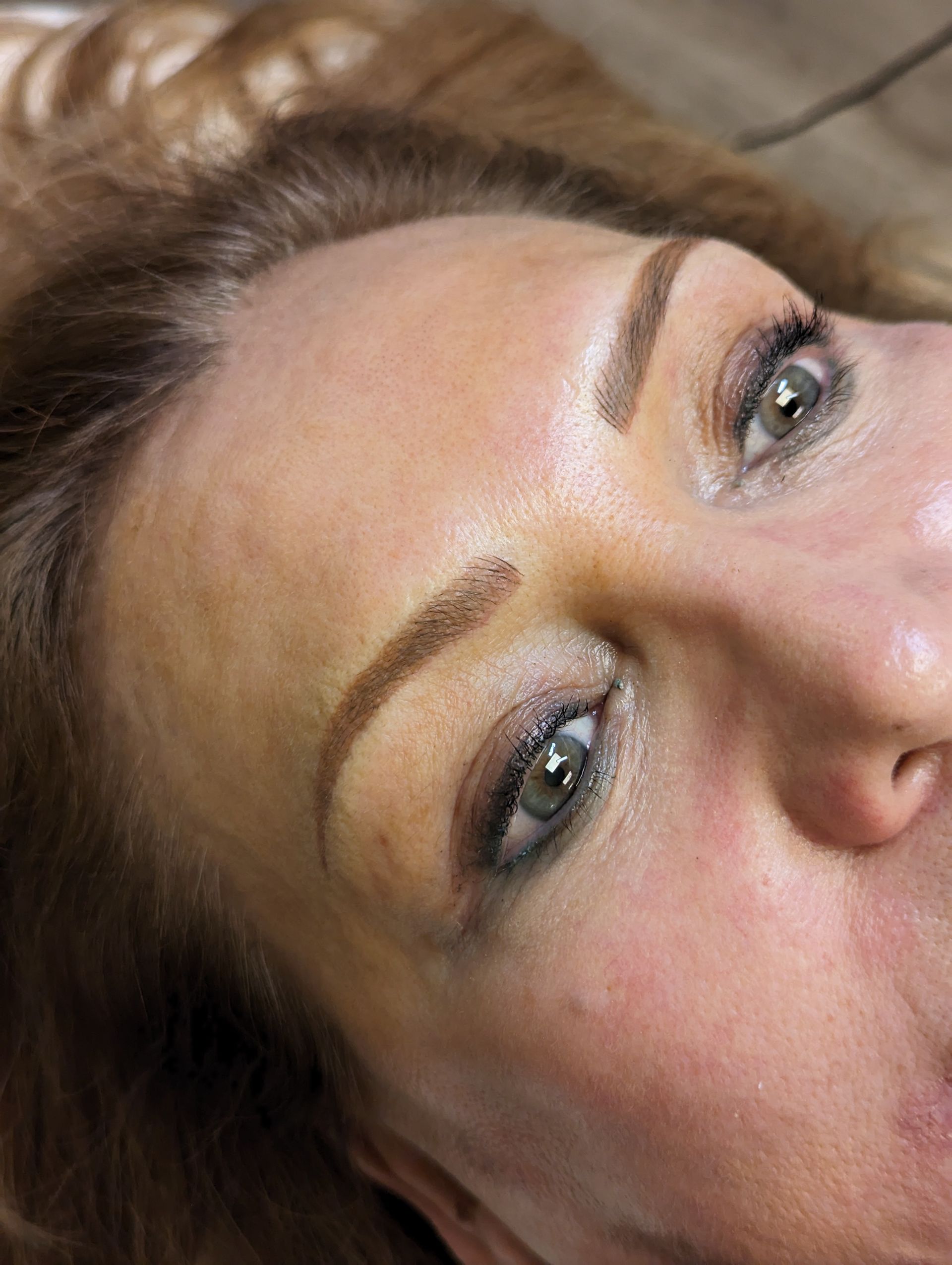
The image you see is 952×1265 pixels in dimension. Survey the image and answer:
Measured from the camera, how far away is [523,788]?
2.82 ft

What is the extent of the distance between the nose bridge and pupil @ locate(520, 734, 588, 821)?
14 cm

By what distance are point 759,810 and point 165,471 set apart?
2.00ft

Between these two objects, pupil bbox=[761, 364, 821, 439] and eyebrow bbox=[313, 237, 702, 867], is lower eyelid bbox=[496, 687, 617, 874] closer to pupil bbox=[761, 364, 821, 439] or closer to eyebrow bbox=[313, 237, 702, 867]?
eyebrow bbox=[313, 237, 702, 867]

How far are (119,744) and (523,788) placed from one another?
41 cm

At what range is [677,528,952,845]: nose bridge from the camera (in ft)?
2.45

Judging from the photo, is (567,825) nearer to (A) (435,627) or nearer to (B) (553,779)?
(B) (553,779)

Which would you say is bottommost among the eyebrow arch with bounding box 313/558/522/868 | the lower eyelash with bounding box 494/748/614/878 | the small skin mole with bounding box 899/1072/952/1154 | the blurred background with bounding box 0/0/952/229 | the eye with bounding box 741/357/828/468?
the small skin mole with bounding box 899/1072/952/1154

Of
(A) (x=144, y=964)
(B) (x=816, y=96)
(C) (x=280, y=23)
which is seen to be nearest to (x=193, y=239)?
(C) (x=280, y=23)

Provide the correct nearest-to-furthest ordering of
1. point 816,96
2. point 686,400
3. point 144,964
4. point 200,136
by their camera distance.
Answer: point 686,400
point 144,964
point 200,136
point 816,96

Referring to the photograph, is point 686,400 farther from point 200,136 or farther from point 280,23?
point 280,23

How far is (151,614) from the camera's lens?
0.94 metres

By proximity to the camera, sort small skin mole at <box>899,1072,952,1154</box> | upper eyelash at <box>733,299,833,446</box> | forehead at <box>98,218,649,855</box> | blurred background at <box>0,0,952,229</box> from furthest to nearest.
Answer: blurred background at <box>0,0,952,229</box> → upper eyelash at <box>733,299,833,446</box> → forehead at <box>98,218,649,855</box> → small skin mole at <box>899,1072,952,1154</box>

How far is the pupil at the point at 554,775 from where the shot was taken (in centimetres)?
87

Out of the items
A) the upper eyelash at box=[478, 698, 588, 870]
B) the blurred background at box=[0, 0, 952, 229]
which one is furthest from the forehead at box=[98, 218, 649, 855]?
the blurred background at box=[0, 0, 952, 229]
